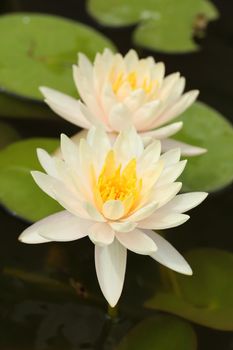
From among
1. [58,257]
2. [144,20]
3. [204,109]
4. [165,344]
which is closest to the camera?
[165,344]

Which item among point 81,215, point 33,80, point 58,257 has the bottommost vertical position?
point 58,257

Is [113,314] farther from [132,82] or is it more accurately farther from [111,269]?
[132,82]

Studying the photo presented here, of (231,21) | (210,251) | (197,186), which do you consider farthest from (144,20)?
(210,251)

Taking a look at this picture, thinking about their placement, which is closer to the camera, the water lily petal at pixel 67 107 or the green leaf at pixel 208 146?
the water lily petal at pixel 67 107

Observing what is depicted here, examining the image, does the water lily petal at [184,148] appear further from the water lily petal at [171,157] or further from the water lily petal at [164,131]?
the water lily petal at [171,157]

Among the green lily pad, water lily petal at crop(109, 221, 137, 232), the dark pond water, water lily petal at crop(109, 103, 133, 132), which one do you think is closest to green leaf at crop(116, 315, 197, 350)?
the dark pond water

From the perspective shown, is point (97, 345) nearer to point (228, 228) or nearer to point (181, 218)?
point (181, 218)

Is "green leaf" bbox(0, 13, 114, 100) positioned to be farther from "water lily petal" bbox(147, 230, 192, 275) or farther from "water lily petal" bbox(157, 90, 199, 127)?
"water lily petal" bbox(147, 230, 192, 275)

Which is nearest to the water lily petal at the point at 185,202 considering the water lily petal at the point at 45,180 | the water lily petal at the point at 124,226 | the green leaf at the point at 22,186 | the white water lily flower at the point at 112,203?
the white water lily flower at the point at 112,203
